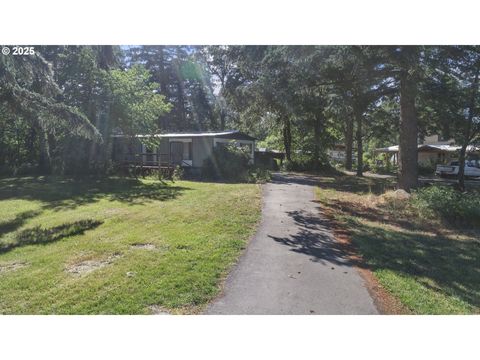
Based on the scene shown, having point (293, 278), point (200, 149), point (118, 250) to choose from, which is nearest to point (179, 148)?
point (200, 149)

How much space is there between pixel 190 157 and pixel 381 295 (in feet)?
64.4

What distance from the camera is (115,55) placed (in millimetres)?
20203

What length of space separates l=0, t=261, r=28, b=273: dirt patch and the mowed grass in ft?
0.05

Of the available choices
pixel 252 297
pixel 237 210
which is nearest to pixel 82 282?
pixel 252 297

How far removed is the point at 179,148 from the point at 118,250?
18106 millimetres

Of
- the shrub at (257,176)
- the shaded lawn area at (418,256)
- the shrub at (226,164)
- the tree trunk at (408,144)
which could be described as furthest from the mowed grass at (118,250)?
the shrub at (226,164)

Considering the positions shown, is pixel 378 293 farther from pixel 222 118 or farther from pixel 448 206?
pixel 222 118

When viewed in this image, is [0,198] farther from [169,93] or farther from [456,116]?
[169,93]

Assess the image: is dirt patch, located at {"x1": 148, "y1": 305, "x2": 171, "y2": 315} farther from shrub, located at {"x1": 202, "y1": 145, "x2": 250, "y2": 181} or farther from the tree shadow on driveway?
shrub, located at {"x1": 202, "y1": 145, "x2": 250, "y2": 181}

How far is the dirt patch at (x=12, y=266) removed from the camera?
18.1ft

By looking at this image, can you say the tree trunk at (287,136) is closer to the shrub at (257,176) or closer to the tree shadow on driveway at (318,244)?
the shrub at (257,176)

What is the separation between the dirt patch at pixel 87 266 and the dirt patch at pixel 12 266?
91 centimetres

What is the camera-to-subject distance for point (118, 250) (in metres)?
6.29

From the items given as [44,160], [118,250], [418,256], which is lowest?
[418,256]
